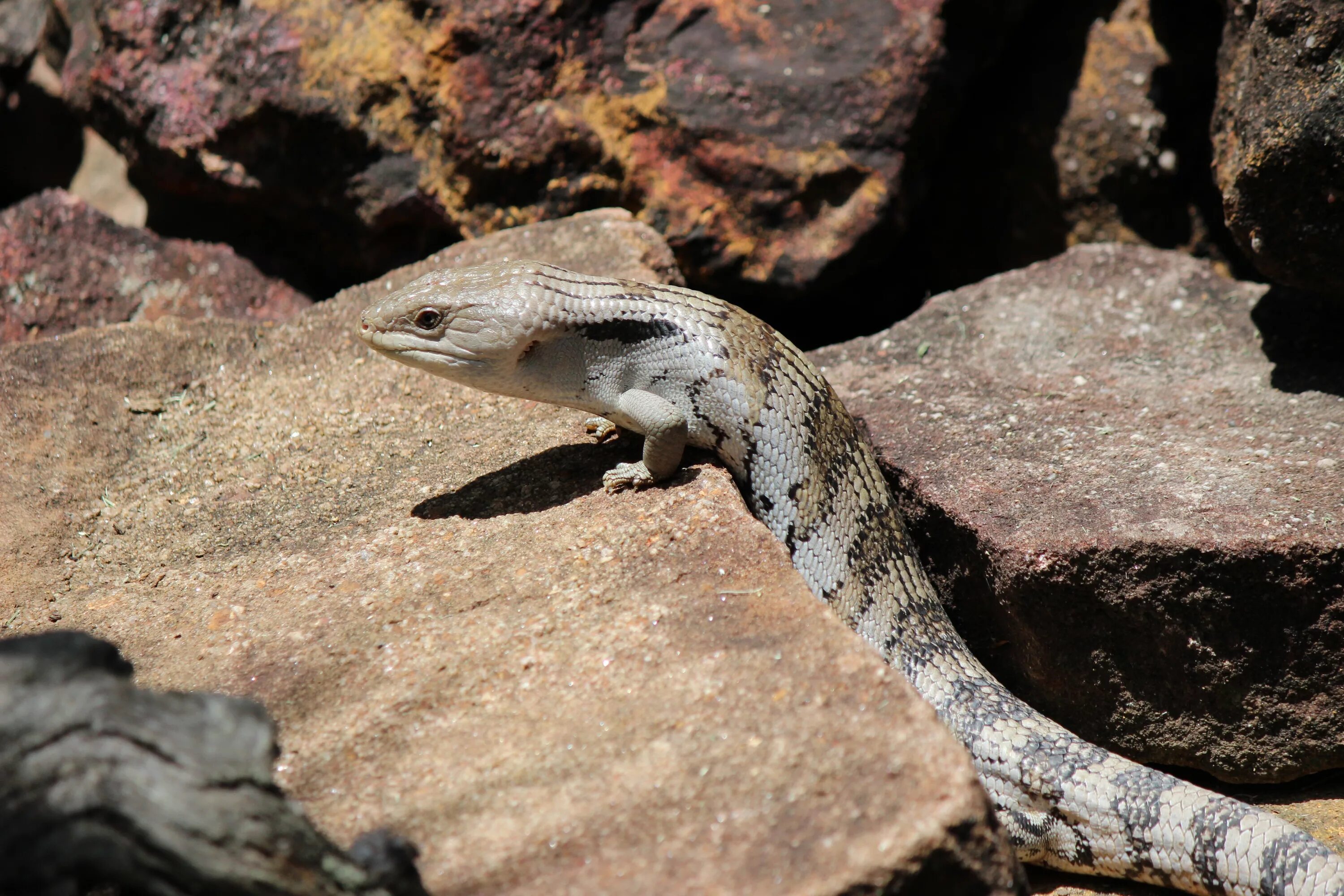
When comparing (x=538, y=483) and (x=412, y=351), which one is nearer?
(x=412, y=351)

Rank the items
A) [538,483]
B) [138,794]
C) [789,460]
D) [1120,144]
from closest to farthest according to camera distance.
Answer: [138,794] < [789,460] < [538,483] < [1120,144]

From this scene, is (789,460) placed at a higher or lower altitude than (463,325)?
lower

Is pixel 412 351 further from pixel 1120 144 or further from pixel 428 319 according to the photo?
pixel 1120 144

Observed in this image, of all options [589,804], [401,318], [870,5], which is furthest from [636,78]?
[589,804]

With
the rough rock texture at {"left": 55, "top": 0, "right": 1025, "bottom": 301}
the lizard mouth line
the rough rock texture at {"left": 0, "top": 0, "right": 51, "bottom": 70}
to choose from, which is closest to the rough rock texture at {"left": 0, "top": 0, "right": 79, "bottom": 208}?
the rough rock texture at {"left": 0, "top": 0, "right": 51, "bottom": 70}

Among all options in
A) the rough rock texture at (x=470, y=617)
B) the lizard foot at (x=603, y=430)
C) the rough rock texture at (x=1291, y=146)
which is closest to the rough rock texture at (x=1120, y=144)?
the rough rock texture at (x=1291, y=146)

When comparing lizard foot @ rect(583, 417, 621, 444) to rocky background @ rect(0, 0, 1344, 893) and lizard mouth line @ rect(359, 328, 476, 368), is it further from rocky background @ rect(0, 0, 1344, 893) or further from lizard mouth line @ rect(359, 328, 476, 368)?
lizard mouth line @ rect(359, 328, 476, 368)

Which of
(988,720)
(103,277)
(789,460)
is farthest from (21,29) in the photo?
(988,720)

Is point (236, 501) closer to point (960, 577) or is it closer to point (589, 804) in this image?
point (589, 804)
